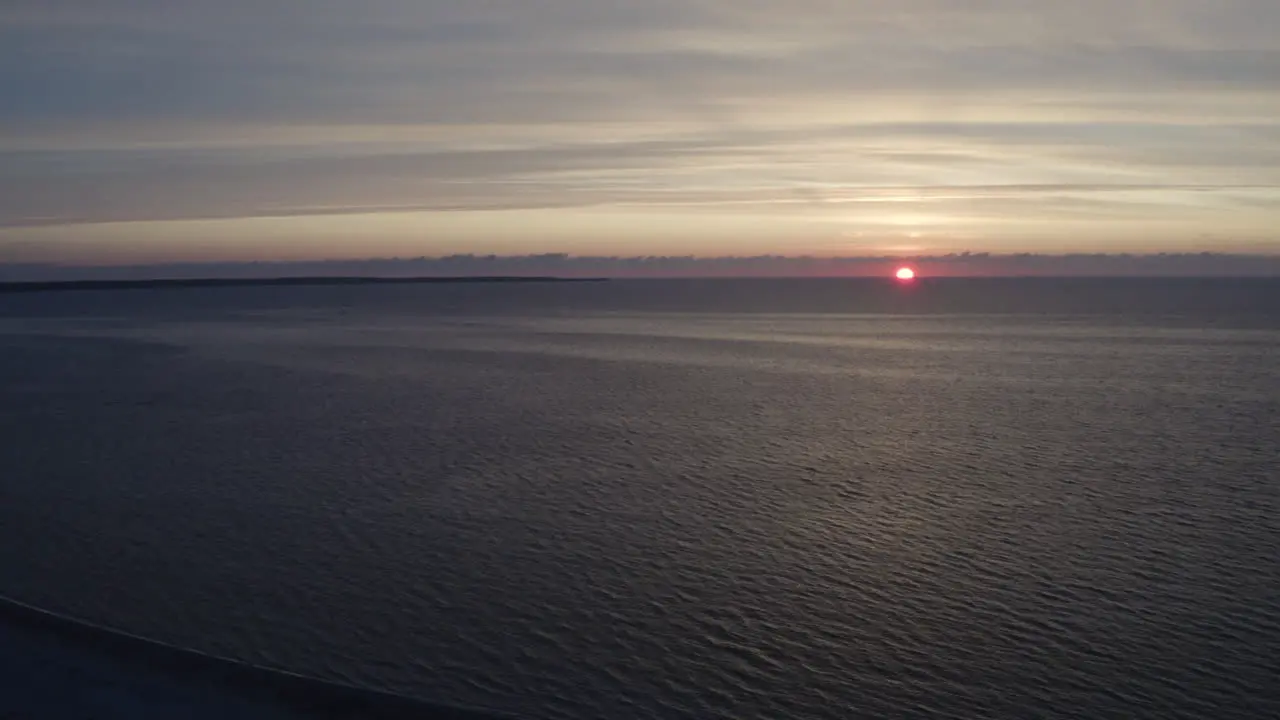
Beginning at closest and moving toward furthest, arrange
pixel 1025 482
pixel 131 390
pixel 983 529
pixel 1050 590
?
pixel 1050 590
pixel 983 529
pixel 1025 482
pixel 131 390

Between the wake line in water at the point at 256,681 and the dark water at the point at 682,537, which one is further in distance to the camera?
the dark water at the point at 682,537

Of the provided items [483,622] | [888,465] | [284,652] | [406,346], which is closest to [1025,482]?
[888,465]

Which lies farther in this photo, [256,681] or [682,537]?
[682,537]

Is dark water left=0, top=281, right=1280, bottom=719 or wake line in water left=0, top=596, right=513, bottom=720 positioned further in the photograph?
dark water left=0, top=281, right=1280, bottom=719

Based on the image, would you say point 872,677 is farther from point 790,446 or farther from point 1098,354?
point 1098,354
